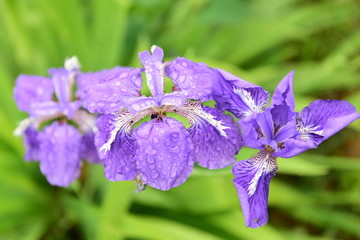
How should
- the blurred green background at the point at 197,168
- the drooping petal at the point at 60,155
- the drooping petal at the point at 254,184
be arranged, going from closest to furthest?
the drooping petal at the point at 254,184, the drooping petal at the point at 60,155, the blurred green background at the point at 197,168

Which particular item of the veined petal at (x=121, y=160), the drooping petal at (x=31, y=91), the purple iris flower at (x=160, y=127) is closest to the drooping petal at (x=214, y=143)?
the purple iris flower at (x=160, y=127)

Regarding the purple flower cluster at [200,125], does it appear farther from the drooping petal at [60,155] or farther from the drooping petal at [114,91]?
the drooping petal at [60,155]

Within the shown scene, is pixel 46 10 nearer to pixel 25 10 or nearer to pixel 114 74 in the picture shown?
pixel 25 10

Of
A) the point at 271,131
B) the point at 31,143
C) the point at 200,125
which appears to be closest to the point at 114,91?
the point at 200,125

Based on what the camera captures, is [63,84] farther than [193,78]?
Yes

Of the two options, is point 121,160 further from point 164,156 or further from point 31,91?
point 31,91

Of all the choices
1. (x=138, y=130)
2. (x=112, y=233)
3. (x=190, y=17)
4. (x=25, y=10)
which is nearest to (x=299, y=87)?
(x=190, y=17)
